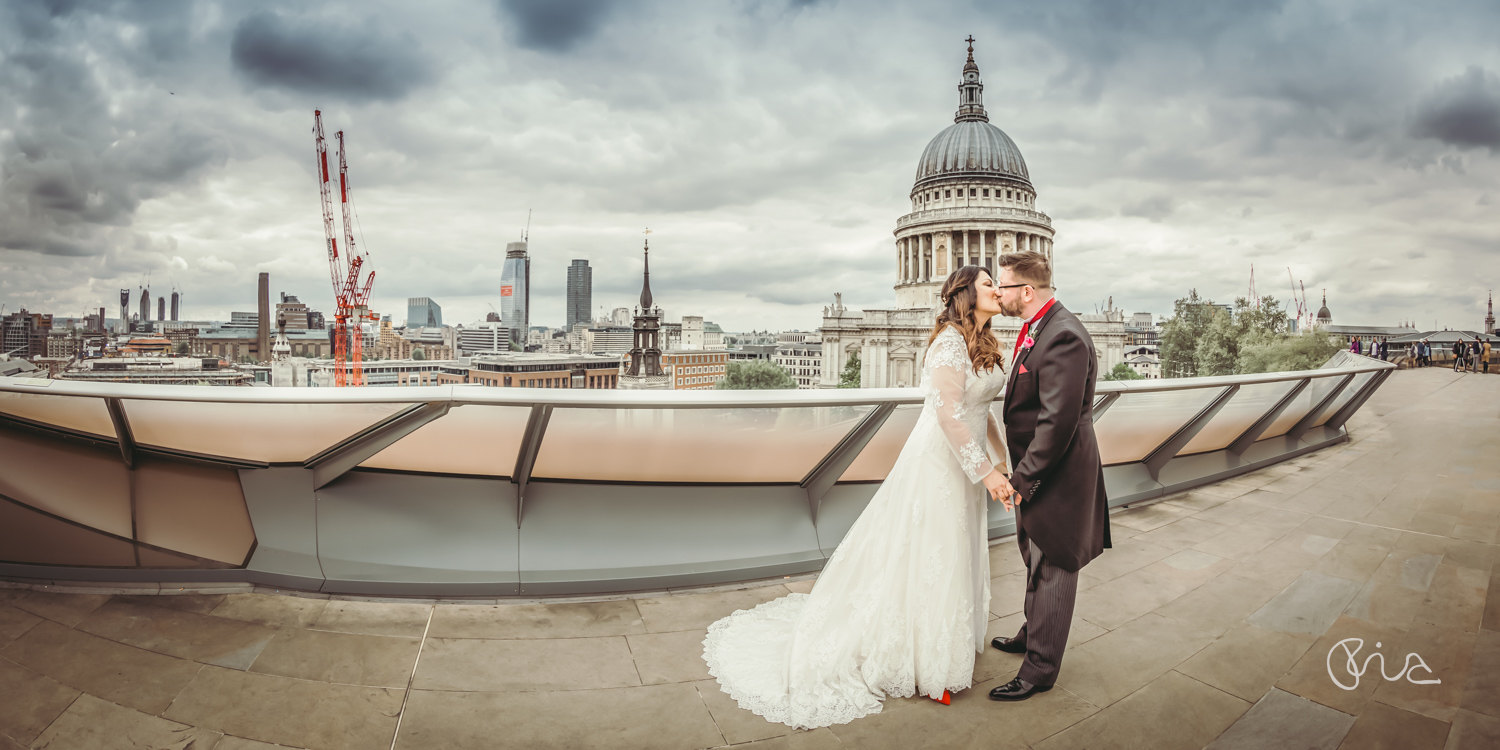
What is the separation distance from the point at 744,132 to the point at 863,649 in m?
136

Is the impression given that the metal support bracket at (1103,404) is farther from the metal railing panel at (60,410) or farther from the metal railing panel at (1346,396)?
the metal railing panel at (1346,396)

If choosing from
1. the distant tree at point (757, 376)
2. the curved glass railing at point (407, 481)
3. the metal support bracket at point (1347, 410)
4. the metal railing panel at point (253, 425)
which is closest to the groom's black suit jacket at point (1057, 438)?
the curved glass railing at point (407, 481)

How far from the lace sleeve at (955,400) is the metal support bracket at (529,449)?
66.2 inches

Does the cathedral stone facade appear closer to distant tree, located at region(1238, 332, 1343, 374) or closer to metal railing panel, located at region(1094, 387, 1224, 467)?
distant tree, located at region(1238, 332, 1343, 374)

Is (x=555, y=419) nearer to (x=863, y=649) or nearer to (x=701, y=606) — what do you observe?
(x=701, y=606)

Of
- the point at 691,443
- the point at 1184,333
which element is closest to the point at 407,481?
the point at 691,443

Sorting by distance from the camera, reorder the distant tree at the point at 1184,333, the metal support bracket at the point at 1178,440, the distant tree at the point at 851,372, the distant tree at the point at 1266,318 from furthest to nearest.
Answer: the distant tree at the point at 851,372, the distant tree at the point at 1184,333, the distant tree at the point at 1266,318, the metal support bracket at the point at 1178,440

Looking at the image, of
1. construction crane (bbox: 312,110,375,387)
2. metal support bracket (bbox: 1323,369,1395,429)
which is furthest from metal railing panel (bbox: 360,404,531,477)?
construction crane (bbox: 312,110,375,387)

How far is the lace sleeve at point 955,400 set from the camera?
2.66m

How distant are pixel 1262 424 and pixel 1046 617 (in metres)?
5.91

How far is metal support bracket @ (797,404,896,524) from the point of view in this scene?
11.8 ft

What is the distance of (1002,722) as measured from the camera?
2393mm

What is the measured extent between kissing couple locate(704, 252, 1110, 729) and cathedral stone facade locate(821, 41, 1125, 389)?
202 feet

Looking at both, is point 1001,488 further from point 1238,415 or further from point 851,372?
point 851,372
